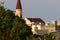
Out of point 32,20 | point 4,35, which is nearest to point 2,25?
point 4,35

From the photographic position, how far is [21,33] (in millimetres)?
20156

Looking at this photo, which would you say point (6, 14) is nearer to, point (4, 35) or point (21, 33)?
point (21, 33)

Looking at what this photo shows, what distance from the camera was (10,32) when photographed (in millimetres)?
16875

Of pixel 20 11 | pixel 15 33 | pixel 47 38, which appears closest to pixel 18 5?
pixel 20 11

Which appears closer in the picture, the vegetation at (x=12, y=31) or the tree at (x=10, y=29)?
the vegetation at (x=12, y=31)

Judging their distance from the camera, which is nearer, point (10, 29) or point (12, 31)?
point (12, 31)

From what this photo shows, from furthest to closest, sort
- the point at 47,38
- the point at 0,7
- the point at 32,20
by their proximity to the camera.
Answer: the point at 32,20 → the point at 0,7 → the point at 47,38

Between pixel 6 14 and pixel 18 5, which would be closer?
pixel 6 14

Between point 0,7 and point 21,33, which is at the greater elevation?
point 0,7

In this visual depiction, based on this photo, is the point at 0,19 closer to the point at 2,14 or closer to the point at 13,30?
the point at 2,14

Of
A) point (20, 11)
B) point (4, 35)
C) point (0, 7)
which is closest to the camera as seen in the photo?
point (4, 35)

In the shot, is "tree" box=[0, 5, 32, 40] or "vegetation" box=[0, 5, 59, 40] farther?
"tree" box=[0, 5, 32, 40]

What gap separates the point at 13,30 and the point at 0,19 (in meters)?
4.04

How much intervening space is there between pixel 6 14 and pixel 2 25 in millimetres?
2476
